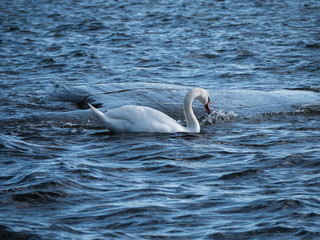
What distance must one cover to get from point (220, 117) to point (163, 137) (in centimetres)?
174

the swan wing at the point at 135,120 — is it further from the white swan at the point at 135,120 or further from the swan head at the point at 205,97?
the swan head at the point at 205,97

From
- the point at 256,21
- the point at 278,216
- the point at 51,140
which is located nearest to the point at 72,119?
the point at 51,140

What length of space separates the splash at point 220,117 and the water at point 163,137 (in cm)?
2

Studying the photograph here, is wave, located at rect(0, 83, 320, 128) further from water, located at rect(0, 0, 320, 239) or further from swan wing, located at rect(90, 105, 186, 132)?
swan wing, located at rect(90, 105, 186, 132)

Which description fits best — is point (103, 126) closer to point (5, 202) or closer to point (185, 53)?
point (5, 202)

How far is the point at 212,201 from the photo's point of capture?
621cm

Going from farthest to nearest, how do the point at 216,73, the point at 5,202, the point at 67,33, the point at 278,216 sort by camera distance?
1. the point at 67,33
2. the point at 216,73
3. the point at 5,202
4. the point at 278,216

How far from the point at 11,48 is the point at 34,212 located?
13581mm

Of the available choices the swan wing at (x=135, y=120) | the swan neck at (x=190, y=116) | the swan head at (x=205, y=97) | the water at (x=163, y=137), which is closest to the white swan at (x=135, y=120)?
the swan wing at (x=135, y=120)

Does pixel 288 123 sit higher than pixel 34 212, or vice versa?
pixel 34 212

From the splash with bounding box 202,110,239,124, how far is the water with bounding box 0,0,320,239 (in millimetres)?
25

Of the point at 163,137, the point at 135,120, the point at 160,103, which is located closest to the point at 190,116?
the point at 163,137

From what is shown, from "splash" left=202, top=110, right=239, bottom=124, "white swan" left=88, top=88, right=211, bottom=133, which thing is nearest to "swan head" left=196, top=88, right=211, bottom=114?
"splash" left=202, top=110, right=239, bottom=124

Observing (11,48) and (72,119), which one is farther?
(11,48)
